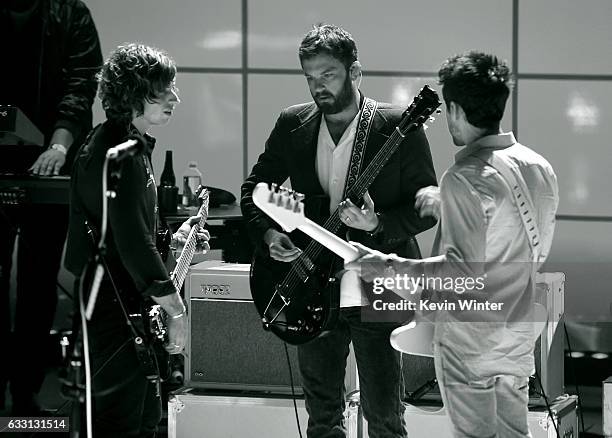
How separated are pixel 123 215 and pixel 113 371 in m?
0.49

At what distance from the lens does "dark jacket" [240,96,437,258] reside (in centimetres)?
353

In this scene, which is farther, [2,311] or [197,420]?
[2,311]

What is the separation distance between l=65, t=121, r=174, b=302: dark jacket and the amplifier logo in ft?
4.01

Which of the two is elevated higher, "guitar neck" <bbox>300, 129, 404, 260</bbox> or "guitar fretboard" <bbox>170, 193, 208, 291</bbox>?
"guitar neck" <bbox>300, 129, 404, 260</bbox>

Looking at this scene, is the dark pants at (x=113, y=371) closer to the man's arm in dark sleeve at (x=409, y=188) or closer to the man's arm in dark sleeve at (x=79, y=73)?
the man's arm in dark sleeve at (x=409, y=188)

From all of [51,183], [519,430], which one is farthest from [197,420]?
→ [519,430]

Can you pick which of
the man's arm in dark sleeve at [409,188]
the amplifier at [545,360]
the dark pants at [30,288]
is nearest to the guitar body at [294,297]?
the man's arm in dark sleeve at [409,188]

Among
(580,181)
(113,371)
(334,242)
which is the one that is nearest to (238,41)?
(580,181)

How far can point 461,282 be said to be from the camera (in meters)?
2.87

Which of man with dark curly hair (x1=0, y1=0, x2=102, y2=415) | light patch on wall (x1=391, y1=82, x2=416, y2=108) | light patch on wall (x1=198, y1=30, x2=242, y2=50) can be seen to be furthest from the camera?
light patch on wall (x1=198, y1=30, x2=242, y2=50)

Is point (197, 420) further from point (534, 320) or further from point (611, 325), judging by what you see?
point (611, 325)

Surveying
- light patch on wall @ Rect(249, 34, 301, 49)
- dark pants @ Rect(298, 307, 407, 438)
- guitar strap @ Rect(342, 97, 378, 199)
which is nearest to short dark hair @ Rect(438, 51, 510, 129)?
guitar strap @ Rect(342, 97, 378, 199)

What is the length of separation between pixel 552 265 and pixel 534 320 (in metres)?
2.40

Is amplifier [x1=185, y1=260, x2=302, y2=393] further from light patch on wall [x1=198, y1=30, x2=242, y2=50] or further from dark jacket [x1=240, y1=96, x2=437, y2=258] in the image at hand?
light patch on wall [x1=198, y1=30, x2=242, y2=50]
